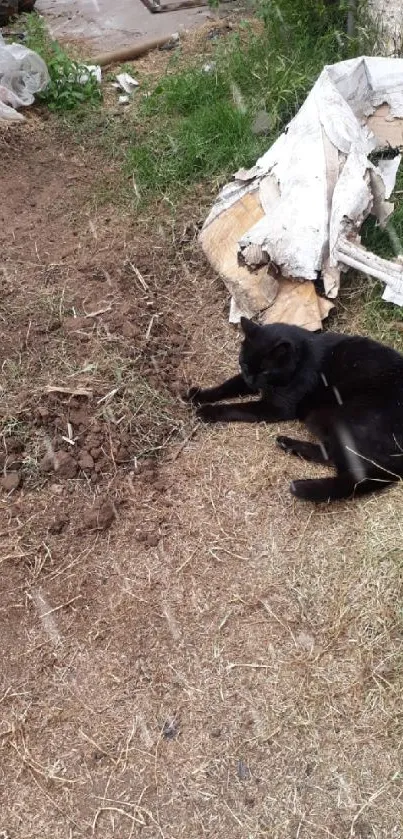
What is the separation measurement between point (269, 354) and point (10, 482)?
1.42 meters

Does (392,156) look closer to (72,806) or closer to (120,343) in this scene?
(120,343)

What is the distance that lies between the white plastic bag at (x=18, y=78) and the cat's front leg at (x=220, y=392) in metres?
3.38

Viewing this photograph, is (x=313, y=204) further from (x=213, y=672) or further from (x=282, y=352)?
(x=213, y=672)

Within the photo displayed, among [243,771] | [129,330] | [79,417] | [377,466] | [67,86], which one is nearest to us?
[243,771]

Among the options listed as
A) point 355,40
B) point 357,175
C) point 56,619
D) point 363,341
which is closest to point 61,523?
point 56,619

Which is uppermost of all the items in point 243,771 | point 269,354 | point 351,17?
point 351,17

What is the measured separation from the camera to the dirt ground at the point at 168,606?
8.55 feet

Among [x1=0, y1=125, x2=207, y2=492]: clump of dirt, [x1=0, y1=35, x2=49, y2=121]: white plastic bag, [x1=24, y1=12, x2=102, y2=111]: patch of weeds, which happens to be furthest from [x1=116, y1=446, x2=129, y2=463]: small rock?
[x1=24, y1=12, x2=102, y2=111]: patch of weeds

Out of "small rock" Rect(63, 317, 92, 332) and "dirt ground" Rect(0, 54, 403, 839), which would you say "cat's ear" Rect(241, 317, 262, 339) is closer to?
"dirt ground" Rect(0, 54, 403, 839)

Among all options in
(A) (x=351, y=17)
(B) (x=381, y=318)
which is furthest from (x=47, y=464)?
(A) (x=351, y=17)

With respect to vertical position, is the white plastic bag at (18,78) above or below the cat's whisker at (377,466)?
above

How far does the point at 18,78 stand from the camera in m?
6.33

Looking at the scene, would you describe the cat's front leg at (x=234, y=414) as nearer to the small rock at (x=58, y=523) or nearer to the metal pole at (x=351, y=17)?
the small rock at (x=58, y=523)

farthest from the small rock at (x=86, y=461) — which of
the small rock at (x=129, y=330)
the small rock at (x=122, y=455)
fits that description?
the small rock at (x=129, y=330)
